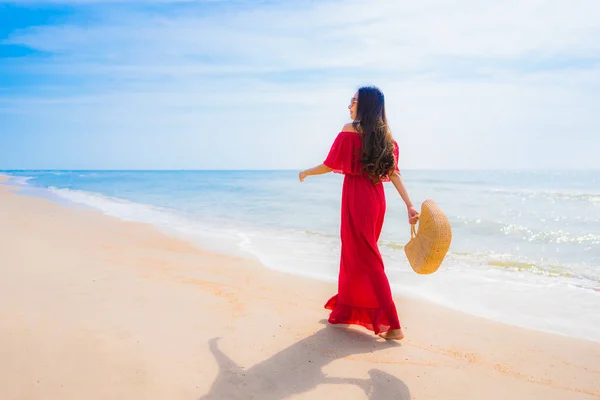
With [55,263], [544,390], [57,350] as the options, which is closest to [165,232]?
[55,263]

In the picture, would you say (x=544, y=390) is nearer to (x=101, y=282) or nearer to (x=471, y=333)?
(x=471, y=333)

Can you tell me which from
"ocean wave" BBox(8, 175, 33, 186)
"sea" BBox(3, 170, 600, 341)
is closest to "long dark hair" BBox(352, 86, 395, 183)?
"sea" BBox(3, 170, 600, 341)

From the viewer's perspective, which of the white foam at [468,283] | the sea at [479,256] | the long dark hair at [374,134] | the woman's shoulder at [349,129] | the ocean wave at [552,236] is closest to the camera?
the long dark hair at [374,134]

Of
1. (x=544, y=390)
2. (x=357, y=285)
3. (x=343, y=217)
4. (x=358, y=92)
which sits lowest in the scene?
(x=544, y=390)

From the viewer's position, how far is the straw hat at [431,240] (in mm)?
3518

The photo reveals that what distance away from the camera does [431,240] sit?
11.7 ft

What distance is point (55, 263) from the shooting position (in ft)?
19.4

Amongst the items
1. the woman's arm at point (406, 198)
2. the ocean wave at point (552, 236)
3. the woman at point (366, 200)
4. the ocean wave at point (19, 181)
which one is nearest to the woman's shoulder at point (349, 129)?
the woman at point (366, 200)

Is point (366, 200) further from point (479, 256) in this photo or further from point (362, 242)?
point (479, 256)

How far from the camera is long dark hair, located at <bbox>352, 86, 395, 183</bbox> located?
3.80 metres

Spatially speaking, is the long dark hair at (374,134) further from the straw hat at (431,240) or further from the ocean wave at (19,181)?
the ocean wave at (19,181)

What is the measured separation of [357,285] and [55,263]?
419 centimetres

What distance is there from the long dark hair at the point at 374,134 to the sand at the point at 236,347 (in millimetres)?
1510

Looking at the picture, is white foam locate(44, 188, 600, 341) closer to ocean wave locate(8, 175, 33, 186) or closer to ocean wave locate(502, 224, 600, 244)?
ocean wave locate(502, 224, 600, 244)
